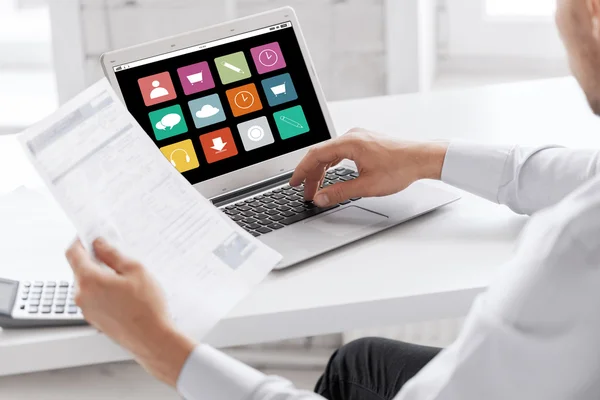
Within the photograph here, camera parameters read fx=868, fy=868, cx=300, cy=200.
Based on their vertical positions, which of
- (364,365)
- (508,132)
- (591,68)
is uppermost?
(591,68)

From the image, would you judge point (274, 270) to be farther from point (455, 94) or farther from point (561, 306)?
point (455, 94)

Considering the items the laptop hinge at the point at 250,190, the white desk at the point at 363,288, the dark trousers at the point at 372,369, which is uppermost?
the laptop hinge at the point at 250,190

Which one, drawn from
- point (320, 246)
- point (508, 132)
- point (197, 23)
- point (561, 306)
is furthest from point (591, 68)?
point (197, 23)

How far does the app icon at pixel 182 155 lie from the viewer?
1.17m

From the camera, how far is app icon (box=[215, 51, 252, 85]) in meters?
1.23

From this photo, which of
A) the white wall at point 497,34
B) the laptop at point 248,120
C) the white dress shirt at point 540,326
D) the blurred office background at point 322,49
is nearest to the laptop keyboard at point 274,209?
the laptop at point 248,120

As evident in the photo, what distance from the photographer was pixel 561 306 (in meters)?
0.64

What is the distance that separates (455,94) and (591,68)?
2.85ft

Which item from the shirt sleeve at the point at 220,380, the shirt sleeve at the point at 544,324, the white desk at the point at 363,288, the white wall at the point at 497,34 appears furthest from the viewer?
the white wall at the point at 497,34

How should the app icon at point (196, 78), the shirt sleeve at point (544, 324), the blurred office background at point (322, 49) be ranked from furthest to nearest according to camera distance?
the blurred office background at point (322, 49)
the app icon at point (196, 78)
the shirt sleeve at point (544, 324)

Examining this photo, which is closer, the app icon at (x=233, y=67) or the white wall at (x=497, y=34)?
the app icon at (x=233, y=67)

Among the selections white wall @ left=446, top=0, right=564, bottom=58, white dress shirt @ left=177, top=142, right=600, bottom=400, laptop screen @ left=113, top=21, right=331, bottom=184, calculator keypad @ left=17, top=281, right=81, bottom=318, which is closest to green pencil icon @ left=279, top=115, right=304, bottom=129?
laptop screen @ left=113, top=21, right=331, bottom=184

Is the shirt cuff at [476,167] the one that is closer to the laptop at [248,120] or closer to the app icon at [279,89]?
the laptop at [248,120]

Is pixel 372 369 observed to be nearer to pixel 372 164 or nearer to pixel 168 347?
pixel 372 164
